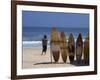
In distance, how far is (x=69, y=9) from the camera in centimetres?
200

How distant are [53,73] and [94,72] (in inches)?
17.5

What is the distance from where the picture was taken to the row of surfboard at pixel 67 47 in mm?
1965

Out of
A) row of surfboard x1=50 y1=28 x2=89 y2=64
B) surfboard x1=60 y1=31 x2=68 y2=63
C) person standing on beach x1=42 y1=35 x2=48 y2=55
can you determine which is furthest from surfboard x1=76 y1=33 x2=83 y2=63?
person standing on beach x1=42 y1=35 x2=48 y2=55

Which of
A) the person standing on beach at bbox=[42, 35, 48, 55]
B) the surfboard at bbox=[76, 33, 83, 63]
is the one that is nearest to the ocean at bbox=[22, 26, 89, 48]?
the person standing on beach at bbox=[42, 35, 48, 55]

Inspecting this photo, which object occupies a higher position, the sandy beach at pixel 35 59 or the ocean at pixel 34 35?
the ocean at pixel 34 35

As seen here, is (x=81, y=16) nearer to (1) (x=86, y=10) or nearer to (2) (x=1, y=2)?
(1) (x=86, y=10)

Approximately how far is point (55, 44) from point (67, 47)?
5.1 inches

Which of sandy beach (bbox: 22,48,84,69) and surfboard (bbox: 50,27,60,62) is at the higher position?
surfboard (bbox: 50,27,60,62)

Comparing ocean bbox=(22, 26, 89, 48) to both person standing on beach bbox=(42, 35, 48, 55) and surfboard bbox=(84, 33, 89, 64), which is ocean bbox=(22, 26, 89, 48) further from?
surfboard bbox=(84, 33, 89, 64)

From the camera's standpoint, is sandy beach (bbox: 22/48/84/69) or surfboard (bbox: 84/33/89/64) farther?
surfboard (bbox: 84/33/89/64)

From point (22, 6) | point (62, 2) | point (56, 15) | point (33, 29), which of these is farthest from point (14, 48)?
point (62, 2)

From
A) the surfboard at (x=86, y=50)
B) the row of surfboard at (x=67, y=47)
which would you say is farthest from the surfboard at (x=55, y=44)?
the surfboard at (x=86, y=50)

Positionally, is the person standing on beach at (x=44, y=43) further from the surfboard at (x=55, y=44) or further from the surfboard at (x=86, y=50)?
the surfboard at (x=86, y=50)

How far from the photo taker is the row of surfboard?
6.45 ft
